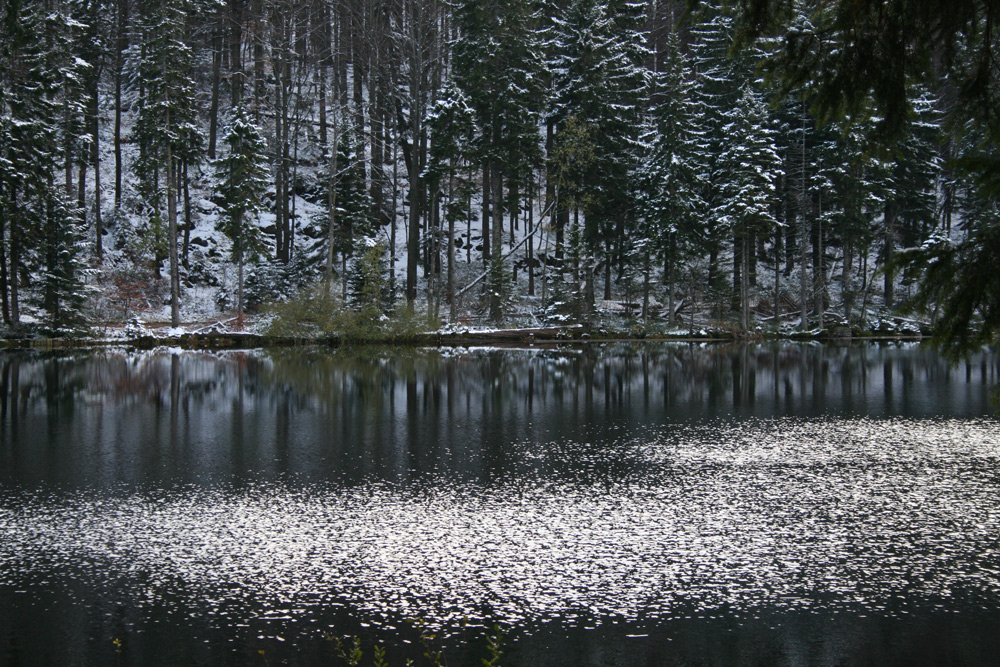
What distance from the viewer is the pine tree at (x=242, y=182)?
4762 centimetres

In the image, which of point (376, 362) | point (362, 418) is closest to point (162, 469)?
point (362, 418)

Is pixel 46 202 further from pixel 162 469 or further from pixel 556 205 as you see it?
pixel 162 469

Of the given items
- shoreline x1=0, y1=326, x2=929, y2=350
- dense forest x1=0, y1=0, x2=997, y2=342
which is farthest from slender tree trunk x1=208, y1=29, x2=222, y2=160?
shoreline x1=0, y1=326, x2=929, y2=350

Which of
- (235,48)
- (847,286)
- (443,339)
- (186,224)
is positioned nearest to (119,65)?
(235,48)

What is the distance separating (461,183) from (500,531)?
1819 inches

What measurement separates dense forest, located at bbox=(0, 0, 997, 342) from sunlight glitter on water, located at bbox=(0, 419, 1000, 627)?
3199 centimetres

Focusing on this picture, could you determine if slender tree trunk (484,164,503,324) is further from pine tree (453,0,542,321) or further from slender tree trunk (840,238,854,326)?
slender tree trunk (840,238,854,326)

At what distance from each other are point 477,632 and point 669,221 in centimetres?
4526

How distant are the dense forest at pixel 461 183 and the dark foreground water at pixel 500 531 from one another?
26.0m

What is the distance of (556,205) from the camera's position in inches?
2060

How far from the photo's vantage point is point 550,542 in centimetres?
982

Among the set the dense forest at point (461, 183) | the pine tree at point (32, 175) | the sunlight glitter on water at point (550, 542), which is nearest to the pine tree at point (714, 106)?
the dense forest at point (461, 183)

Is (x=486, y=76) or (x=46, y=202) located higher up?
(x=486, y=76)

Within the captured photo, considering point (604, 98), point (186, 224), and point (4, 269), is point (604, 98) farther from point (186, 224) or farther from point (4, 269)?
point (4, 269)
